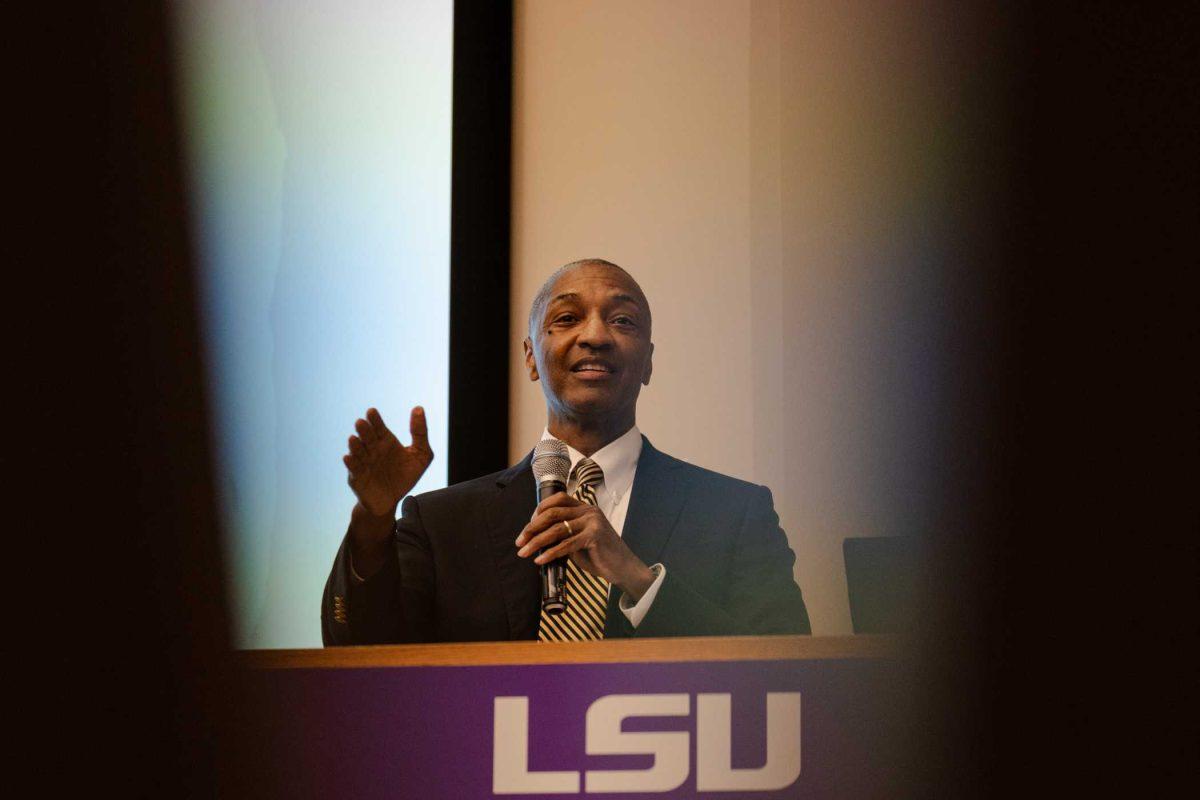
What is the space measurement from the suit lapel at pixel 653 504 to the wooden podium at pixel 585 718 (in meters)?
0.77

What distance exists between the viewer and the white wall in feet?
8.43

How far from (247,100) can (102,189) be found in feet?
2.87

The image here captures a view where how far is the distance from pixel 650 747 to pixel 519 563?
2.58 feet

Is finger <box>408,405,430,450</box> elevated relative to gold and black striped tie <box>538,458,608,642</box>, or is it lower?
elevated

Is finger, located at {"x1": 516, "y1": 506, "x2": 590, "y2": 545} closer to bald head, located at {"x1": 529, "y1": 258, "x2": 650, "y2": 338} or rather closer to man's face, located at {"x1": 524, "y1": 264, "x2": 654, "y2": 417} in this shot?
man's face, located at {"x1": 524, "y1": 264, "x2": 654, "y2": 417}

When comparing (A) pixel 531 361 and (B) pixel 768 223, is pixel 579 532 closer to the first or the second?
(A) pixel 531 361

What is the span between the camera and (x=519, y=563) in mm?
1796

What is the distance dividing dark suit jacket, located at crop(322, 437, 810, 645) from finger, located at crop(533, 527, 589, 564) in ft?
0.49

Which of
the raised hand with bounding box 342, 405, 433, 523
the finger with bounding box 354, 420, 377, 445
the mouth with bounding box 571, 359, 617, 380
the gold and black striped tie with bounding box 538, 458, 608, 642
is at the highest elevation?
the mouth with bounding box 571, 359, 617, 380

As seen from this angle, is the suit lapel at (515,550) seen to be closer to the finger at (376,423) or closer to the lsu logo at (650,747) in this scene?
the finger at (376,423)

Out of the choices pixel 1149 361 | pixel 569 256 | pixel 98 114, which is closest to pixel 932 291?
pixel 569 256

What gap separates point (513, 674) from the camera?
104cm

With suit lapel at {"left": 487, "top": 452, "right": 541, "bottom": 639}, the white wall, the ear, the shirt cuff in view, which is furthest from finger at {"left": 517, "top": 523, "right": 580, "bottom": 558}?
the white wall

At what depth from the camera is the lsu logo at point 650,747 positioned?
1.02 m
